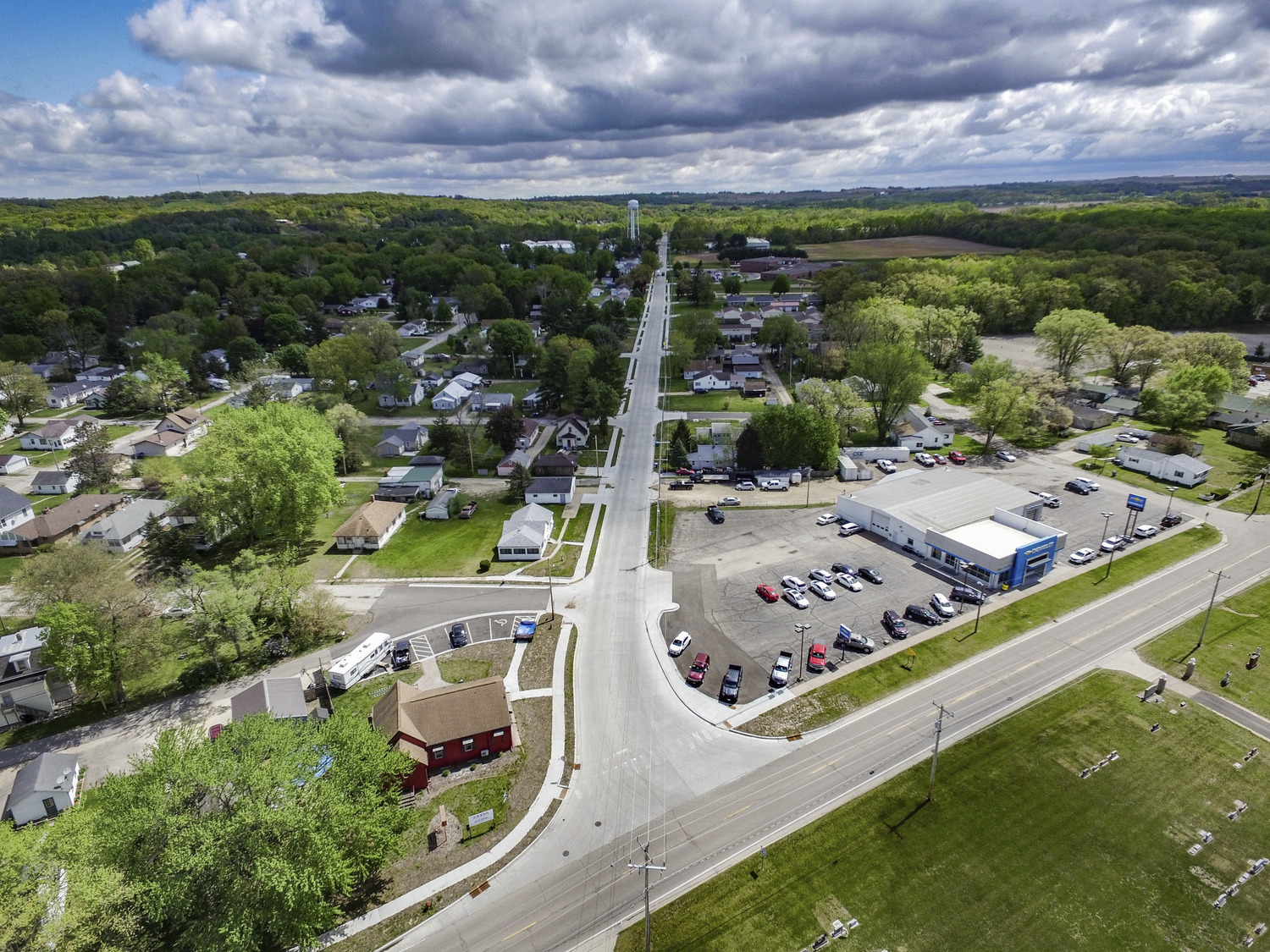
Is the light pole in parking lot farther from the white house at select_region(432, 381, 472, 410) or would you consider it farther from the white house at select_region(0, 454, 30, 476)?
the white house at select_region(0, 454, 30, 476)

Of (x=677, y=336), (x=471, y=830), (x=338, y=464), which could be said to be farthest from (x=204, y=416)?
(x=471, y=830)

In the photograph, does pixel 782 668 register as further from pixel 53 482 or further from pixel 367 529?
pixel 53 482

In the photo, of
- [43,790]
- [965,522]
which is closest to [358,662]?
[43,790]

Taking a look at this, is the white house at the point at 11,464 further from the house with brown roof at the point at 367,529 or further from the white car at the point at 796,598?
the white car at the point at 796,598

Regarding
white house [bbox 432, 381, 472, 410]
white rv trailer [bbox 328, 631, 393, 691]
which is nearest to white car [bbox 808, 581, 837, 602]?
white rv trailer [bbox 328, 631, 393, 691]

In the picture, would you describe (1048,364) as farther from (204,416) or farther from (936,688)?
(204,416)

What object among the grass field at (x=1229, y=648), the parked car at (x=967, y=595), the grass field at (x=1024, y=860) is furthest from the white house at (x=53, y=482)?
the grass field at (x=1229, y=648)
